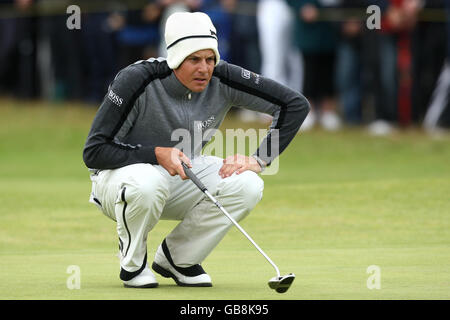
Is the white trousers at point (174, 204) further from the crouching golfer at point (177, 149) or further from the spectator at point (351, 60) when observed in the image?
the spectator at point (351, 60)

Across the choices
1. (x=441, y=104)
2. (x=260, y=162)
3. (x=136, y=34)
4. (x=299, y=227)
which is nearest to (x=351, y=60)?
(x=441, y=104)

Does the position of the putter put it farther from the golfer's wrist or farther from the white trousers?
the golfer's wrist

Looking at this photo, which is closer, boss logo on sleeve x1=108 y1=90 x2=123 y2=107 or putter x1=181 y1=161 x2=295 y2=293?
putter x1=181 y1=161 x2=295 y2=293

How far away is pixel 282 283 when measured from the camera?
665 centimetres

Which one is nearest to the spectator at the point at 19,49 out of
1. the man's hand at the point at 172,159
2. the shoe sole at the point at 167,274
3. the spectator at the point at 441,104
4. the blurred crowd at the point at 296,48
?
the blurred crowd at the point at 296,48

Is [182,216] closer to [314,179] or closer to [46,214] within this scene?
[46,214]

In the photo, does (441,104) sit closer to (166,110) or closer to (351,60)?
(351,60)

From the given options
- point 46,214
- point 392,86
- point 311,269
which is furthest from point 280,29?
point 311,269

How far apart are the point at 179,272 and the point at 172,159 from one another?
2.55ft

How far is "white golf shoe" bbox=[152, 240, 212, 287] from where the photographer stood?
736cm

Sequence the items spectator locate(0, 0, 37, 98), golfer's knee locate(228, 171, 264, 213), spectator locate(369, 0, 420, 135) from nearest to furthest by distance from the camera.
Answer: golfer's knee locate(228, 171, 264, 213)
spectator locate(369, 0, 420, 135)
spectator locate(0, 0, 37, 98)

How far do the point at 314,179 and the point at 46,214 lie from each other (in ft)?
12.2

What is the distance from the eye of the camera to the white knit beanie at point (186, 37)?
7098mm

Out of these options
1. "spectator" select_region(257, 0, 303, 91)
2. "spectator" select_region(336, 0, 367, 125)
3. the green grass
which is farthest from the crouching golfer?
"spectator" select_region(257, 0, 303, 91)
